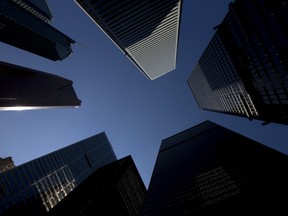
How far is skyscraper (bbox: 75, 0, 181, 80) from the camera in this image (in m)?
79.1

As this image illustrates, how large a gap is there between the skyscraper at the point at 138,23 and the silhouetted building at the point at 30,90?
23.9m

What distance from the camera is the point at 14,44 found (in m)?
178

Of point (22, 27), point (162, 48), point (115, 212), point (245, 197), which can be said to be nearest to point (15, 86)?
point (115, 212)

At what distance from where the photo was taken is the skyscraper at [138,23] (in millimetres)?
79125

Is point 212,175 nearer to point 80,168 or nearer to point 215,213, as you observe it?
point 215,213

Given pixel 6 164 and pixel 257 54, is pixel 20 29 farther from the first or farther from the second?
pixel 257 54

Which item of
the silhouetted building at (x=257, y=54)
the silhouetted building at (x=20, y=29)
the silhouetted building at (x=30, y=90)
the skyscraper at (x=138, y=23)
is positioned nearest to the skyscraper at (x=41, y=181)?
the silhouetted building at (x=30, y=90)

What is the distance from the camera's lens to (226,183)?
77438mm

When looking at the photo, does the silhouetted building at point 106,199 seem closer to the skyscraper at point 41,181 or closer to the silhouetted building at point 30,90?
the skyscraper at point 41,181

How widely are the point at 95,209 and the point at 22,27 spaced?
12005cm

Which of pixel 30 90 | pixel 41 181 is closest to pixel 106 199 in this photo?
pixel 41 181

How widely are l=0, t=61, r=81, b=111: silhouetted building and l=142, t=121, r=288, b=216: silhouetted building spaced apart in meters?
40.5

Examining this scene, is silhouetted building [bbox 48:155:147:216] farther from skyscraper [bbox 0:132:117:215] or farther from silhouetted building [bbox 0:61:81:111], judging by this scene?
silhouetted building [bbox 0:61:81:111]

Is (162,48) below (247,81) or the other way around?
the other way around
